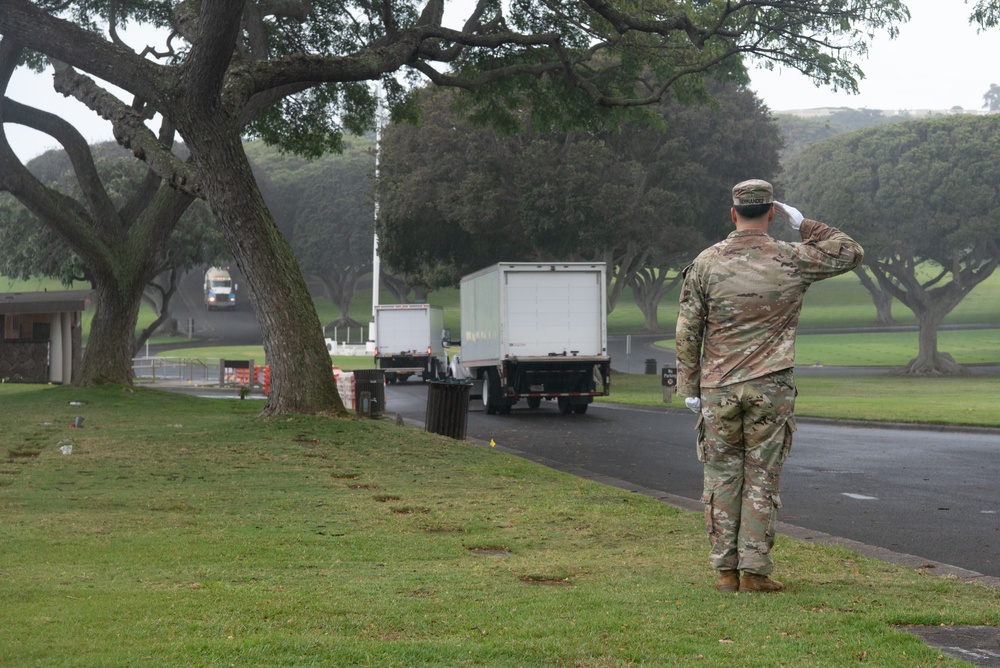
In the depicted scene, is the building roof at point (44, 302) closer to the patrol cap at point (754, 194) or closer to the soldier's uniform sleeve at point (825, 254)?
the patrol cap at point (754, 194)

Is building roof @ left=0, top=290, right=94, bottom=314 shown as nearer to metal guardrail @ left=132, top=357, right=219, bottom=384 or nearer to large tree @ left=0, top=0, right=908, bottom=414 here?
large tree @ left=0, top=0, right=908, bottom=414

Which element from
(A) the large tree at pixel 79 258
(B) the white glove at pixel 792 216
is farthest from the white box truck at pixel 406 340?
(B) the white glove at pixel 792 216

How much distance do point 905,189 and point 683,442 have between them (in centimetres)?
3996

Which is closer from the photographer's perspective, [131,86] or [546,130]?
[131,86]

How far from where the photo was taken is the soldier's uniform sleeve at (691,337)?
23.0 feet

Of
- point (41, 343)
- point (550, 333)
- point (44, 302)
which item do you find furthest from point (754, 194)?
point (41, 343)

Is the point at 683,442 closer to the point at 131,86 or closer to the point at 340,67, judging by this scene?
the point at 340,67

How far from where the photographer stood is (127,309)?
2691cm

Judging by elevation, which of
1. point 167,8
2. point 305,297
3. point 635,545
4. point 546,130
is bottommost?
point 635,545

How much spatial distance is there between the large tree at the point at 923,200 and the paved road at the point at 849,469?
3205cm

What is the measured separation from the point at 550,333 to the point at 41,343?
17782mm

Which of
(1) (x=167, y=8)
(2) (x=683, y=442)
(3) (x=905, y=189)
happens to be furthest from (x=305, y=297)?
(3) (x=905, y=189)

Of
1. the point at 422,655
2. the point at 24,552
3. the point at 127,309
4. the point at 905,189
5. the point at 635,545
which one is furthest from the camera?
the point at 905,189

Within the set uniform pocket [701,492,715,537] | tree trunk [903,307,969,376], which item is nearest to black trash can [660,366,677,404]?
uniform pocket [701,492,715,537]
